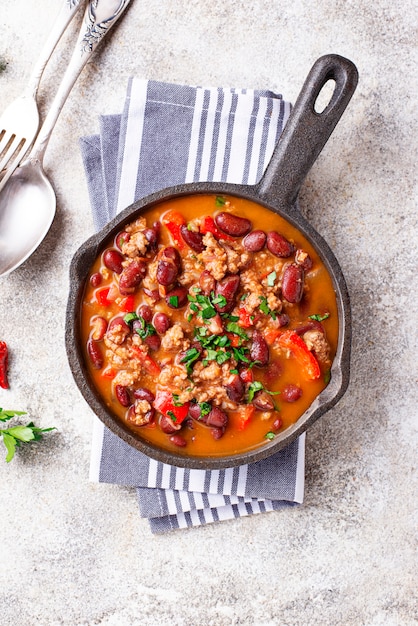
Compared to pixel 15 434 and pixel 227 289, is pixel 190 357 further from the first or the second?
pixel 15 434

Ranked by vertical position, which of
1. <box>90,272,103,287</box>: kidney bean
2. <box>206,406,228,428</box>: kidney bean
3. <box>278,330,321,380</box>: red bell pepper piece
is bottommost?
<box>206,406,228,428</box>: kidney bean

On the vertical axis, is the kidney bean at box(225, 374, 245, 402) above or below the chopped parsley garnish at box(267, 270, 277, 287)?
below

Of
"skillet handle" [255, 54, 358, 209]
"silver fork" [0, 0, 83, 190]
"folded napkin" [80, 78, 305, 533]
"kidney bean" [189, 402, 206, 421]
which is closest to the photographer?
"skillet handle" [255, 54, 358, 209]

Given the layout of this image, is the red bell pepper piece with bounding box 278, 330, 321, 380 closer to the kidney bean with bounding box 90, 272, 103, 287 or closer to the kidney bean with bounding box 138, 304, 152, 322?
the kidney bean with bounding box 138, 304, 152, 322

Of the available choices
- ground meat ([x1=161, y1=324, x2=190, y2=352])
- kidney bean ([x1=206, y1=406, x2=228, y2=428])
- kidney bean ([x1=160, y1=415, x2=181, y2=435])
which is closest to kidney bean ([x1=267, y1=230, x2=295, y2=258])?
ground meat ([x1=161, y1=324, x2=190, y2=352])

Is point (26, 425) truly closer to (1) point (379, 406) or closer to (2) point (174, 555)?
(2) point (174, 555)

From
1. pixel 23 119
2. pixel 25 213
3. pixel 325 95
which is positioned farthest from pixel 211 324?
pixel 23 119

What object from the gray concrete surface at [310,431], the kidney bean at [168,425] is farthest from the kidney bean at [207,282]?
the gray concrete surface at [310,431]

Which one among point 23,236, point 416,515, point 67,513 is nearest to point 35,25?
point 23,236
